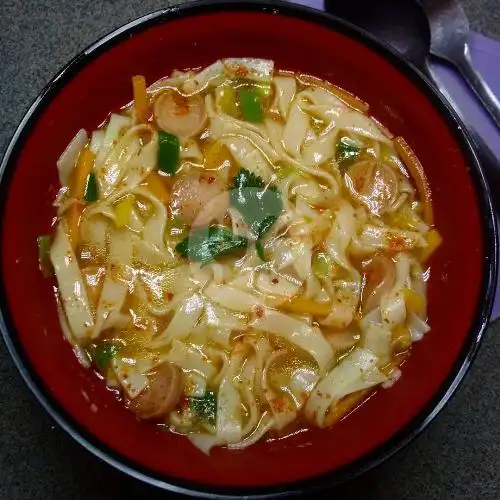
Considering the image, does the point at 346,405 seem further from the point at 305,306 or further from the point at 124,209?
the point at 124,209

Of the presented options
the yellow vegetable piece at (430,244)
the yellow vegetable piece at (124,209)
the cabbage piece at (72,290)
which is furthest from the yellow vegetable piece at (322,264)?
the cabbage piece at (72,290)

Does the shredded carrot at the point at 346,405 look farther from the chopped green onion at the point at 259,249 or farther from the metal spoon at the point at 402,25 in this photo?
the metal spoon at the point at 402,25

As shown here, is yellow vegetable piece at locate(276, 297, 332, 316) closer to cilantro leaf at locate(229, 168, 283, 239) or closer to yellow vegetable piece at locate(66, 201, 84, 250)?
cilantro leaf at locate(229, 168, 283, 239)

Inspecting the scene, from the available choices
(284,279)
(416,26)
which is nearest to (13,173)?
(284,279)

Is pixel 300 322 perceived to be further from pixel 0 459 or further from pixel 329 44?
pixel 0 459

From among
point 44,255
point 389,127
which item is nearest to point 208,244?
point 44,255

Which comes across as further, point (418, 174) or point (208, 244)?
point (418, 174)

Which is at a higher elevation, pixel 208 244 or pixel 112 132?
pixel 112 132
